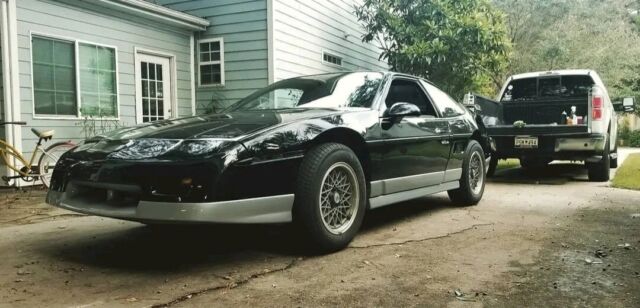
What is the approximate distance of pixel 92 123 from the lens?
801 centimetres

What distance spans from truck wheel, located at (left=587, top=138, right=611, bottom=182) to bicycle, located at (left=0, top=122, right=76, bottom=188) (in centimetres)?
754

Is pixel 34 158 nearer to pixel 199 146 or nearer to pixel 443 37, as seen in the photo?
pixel 199 146

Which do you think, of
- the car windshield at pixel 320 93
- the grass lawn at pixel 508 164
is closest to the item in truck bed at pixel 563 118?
the grass lawn at pixel 508 164

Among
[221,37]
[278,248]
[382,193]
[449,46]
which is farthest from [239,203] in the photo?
[449,46]

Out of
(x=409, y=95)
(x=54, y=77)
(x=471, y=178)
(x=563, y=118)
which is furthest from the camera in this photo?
(x=563, y=118)

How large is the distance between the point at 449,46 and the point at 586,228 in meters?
7.80

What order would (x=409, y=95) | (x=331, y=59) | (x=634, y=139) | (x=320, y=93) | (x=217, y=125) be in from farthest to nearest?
(x=634, y=139) → (x=331, y=59) → (x=409, y=95) → (x=320, y=93) → (x=217, y=125)

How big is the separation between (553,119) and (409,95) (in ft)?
14.3

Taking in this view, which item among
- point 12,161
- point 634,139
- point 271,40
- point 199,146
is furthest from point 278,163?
point 634,139

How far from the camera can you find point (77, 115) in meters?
7.88

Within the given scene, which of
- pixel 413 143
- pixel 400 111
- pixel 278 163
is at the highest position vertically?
pixel 400 111

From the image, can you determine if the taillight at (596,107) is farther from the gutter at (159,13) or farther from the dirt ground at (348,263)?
the gutter at (159,13)

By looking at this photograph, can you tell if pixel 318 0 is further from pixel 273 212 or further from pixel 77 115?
pixel 273 212

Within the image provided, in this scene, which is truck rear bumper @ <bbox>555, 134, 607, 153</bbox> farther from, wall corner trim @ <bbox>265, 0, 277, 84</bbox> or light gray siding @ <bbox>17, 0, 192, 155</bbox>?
light gray siding @ <bbox>17, 0, 192, 155</bbox>
